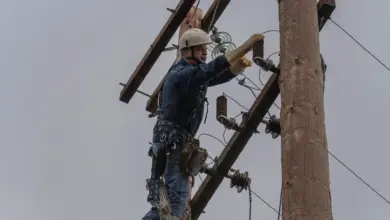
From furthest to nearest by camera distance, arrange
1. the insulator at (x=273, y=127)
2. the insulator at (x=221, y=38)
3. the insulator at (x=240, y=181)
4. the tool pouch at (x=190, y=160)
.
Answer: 1. the insulator at (x=221, y=38)
2. the insulator at (x=240, y=181)
3. the insulator at (x=273, y=127)
4. the tool pouch at (x=190, y=160)

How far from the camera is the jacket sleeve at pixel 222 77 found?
22.5ft

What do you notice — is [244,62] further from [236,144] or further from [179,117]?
[236,144]

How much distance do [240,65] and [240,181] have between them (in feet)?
5.28

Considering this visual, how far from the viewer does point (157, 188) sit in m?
7.00

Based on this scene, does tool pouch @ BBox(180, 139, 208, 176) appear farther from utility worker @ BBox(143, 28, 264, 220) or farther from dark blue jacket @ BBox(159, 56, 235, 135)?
dark blue jacket @ BBox(159, 56, 235, 135)

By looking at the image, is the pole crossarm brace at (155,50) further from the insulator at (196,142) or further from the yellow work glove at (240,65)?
the yellow work glove at (240,65)

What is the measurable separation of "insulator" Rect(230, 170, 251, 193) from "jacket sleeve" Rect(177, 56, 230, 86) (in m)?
1.40

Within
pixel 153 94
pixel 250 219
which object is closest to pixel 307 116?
pixel 250 219

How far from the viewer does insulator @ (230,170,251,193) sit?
8078mm

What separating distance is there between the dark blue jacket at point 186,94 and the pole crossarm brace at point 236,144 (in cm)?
70

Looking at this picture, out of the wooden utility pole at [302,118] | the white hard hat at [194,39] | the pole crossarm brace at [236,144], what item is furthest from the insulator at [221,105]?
the wooden utility pole at [302,118]

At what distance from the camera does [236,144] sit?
803 centimetres

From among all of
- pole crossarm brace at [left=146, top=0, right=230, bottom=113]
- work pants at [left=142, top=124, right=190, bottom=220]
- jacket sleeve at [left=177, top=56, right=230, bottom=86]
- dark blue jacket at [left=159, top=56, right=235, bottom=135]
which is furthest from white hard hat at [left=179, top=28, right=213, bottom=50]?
pole crossarm brace at [left=146, top=0, right=230, bottom=113]

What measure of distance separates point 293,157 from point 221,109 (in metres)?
2.78
